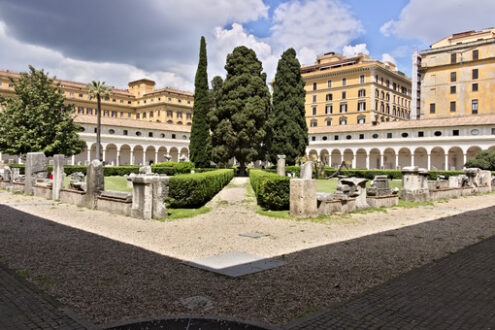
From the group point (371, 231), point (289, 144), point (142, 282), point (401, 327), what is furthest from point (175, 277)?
point (289, 144)

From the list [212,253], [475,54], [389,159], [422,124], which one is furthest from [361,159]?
[212,253]

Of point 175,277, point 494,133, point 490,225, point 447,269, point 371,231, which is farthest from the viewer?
point 494,133

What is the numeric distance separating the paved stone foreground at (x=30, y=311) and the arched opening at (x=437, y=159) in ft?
180

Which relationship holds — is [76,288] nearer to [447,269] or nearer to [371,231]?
[447,269]

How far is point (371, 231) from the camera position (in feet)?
31.1

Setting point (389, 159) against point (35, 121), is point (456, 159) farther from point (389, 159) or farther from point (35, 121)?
point (35, 121)

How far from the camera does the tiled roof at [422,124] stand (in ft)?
146

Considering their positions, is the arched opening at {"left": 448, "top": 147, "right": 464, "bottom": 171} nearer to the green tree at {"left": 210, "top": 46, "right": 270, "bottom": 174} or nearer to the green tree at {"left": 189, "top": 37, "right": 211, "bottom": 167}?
the green tree at {"left": 210, "top": 46, "right": 270, "bottom": 174}

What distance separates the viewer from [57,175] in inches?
602

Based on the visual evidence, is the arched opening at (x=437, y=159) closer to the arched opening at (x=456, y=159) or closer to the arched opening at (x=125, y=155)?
the arched opening at (x=456, y=159)

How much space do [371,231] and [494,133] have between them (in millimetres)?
43632

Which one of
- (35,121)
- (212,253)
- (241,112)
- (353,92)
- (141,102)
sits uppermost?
(141,102)

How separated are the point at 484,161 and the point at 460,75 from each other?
32180 millimetres

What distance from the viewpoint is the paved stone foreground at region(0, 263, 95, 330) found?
3.67 meters
